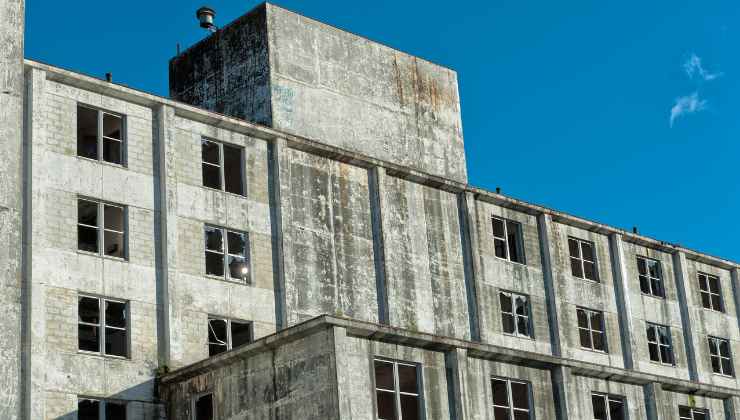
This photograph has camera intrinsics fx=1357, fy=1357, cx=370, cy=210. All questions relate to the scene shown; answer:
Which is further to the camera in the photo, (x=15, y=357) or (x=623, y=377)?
(x=623, y=377)

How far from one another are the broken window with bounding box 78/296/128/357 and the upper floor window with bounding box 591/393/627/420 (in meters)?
16.4

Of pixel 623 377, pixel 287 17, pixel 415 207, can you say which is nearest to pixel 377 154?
pixel 415 207

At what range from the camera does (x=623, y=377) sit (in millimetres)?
48562

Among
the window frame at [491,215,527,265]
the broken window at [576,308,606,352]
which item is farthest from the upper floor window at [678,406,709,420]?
the window frame at [491,215,527,265]

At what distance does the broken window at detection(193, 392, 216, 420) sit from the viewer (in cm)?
4219

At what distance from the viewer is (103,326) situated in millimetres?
43094

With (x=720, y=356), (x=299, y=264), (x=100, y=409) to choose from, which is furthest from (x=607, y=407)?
(x=100, y=409)

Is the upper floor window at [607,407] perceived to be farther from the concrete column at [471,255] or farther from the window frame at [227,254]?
the window frame at [227,254]

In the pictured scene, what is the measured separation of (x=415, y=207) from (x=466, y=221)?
2709 millimetres

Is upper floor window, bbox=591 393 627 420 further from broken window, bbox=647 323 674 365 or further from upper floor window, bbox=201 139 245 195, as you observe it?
upper floor window, bbox=201 139 245 195

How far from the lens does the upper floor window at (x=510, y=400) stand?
145 feet

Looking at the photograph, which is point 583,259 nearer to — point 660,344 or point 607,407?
point 660,344

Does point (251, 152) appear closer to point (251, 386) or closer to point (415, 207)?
point (415, 207)

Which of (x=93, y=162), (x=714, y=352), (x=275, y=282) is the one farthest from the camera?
(x=714, y=352)
